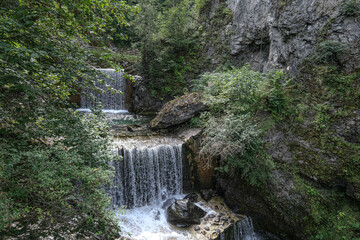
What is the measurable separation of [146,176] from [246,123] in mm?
4361

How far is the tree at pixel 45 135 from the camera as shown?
7.88ft

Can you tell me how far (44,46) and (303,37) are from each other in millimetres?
8005

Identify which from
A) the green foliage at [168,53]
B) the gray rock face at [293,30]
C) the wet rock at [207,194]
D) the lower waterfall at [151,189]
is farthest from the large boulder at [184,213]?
the green foliage at [168,53]

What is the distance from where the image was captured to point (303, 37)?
6863mm

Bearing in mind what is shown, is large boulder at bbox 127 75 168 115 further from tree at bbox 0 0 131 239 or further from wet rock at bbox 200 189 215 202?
tree at bbox 0 0 131 239

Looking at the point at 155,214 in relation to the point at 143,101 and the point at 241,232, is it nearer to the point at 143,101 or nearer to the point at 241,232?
the point at 241,232

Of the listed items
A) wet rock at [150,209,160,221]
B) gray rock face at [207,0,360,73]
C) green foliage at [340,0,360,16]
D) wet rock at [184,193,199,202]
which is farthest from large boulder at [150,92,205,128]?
green foliage at [340,0,360,16]

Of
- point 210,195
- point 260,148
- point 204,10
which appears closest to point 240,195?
point 210,195

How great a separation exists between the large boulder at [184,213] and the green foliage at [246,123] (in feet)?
5.91

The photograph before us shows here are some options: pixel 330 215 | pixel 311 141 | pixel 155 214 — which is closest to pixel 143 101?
pixel 155 214

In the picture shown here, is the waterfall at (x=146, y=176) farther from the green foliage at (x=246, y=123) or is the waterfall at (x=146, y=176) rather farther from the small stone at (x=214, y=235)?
the small stone at (x=214, y=235)

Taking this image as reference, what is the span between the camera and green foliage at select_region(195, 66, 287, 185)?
611 centimetres

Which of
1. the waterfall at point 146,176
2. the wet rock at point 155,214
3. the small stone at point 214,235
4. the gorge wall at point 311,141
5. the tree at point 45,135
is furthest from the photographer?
the waterfall at point 146,176

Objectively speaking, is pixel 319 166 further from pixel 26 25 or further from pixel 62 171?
pixel 26 25
